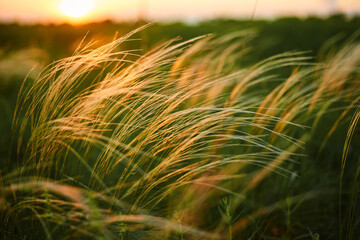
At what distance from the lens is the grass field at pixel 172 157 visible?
2.90ft

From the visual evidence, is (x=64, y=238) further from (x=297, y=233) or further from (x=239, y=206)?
(x=297, y=233)

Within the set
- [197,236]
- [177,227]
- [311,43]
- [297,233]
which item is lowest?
[297,233]

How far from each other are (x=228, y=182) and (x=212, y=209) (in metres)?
0.16

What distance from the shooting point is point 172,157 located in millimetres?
847

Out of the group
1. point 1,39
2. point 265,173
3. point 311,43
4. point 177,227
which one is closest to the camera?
point 177,227

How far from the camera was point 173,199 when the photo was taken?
1188 millimetres

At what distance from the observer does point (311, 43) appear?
6.63 metres

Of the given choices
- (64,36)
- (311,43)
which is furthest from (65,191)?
(64,36)

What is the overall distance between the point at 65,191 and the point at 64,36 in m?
8.35

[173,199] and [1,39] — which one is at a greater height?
[1,39]

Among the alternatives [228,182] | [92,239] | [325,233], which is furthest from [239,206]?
[92,239]

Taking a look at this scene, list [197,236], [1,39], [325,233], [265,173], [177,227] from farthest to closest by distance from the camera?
[1,39] < [265,173] < [325,233] < [197,236] < [177,227]

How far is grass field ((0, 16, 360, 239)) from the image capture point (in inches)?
34.8

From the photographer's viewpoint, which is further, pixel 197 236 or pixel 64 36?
pixel 64 36
